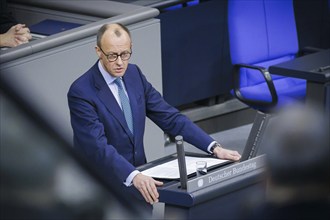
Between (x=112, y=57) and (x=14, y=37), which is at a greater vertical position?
(x=112, y=57)

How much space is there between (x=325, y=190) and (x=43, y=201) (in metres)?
0.50

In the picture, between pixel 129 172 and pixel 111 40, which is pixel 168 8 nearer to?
pixel 111 40

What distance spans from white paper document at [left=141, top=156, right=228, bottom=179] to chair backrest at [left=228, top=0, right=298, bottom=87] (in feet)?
8.24

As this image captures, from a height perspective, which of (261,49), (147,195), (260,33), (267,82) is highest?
(147,195)

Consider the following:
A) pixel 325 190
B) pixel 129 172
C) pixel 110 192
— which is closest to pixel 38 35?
pixel 129 172

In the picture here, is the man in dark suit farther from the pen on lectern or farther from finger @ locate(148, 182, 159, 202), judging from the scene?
the pen on lectern

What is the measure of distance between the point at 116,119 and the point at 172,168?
46 cm

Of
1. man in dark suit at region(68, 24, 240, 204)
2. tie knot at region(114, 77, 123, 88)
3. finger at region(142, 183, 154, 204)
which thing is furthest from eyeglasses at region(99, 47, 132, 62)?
finger at region(142, 183, 154, 204)

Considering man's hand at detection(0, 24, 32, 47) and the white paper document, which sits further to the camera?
man's hand at detection(0, 24, 32, 47)

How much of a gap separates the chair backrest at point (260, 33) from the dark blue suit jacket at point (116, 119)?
6.82ft

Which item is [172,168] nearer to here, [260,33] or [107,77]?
[107,77]

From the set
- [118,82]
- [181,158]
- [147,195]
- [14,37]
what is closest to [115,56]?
[118,82]

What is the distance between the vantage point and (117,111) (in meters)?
2.65

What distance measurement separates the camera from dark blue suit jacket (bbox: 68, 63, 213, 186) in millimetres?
2469
